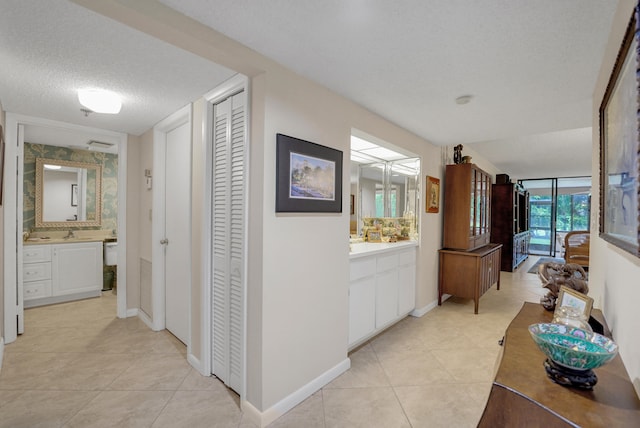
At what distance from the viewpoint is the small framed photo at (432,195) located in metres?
3.52

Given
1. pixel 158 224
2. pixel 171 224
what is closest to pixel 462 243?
pixel 171 224

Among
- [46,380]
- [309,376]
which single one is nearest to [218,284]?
[309,376]

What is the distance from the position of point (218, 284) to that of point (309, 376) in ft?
3.02

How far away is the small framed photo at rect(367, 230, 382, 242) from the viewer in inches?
137

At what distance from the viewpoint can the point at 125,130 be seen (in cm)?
326

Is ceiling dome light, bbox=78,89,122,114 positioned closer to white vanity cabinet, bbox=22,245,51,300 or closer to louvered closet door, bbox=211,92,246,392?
louvered closet door, bbox=211,92,246,392

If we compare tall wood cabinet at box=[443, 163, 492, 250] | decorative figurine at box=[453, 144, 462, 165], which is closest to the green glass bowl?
tall wood cabinet at box=[443, 163, 492, 250]

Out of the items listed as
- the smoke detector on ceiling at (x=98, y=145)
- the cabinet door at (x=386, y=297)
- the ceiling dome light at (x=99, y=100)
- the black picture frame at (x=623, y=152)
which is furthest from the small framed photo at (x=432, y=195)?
the smoke detector on ceiling at (x=98, y=145)

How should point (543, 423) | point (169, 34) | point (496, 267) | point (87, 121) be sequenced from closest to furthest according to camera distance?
point (543, 423)
point (169, 34)
point (87, 121)
point (496, 267)

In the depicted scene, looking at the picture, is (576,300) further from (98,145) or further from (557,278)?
(98,145)

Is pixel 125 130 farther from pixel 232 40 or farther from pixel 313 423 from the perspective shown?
pixel 313 423

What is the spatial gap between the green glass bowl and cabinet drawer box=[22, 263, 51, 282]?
17.1 feet

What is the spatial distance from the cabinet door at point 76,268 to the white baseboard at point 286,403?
366 centimetres

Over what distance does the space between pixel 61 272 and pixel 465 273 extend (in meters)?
5.41
